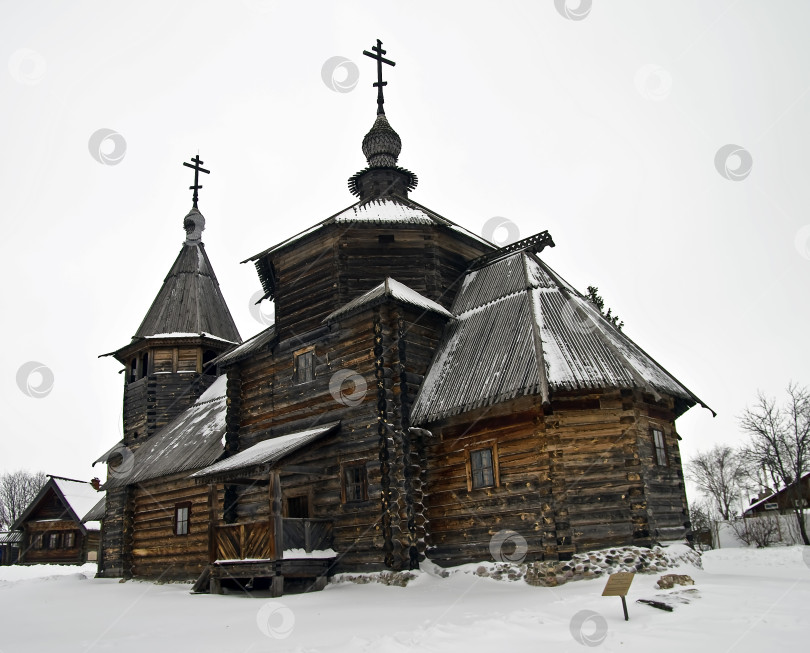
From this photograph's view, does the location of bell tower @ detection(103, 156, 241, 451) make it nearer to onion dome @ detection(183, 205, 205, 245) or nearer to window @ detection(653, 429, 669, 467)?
onion dome @ detection(183, 205, 205, 245)

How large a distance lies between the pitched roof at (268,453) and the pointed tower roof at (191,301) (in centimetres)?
1254

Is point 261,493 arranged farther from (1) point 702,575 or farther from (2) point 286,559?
(1) point 702,575

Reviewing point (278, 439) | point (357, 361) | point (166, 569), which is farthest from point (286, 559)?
point (166, 569)

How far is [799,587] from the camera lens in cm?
1155

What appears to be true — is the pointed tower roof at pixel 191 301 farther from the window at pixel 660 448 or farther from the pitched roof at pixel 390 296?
the window at pixel 660 448

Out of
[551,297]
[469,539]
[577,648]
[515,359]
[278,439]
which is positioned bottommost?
[577,648]

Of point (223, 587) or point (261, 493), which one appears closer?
point (223, 587)

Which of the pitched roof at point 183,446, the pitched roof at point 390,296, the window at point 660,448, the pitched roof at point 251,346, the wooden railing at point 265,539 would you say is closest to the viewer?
the wooden railing at point 265,539

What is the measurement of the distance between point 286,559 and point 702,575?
27.8 feet

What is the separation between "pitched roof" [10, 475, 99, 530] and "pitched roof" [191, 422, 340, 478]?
24737 millimetres

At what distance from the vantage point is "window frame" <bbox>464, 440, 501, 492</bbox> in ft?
46.4
